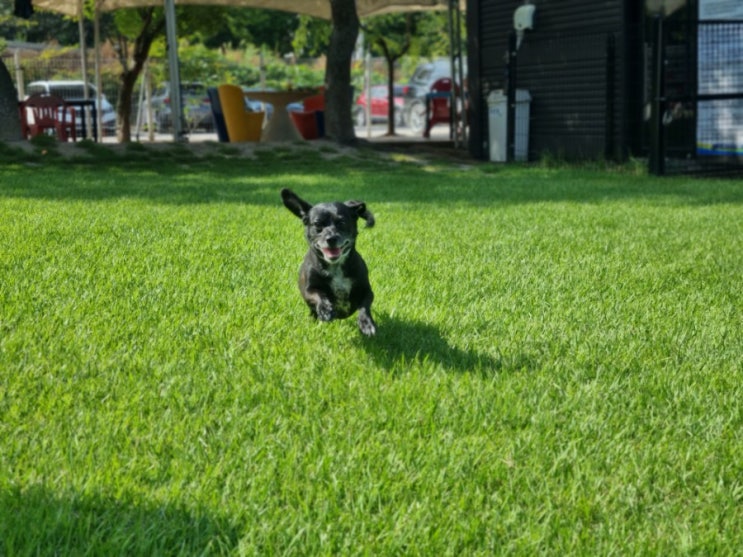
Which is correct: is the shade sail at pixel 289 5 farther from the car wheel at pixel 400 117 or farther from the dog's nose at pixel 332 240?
A: the dog's nose at pixel 332 240

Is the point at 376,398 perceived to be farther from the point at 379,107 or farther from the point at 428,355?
the point at 379,107

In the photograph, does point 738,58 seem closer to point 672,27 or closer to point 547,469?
point 672,27

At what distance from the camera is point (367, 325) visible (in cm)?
410

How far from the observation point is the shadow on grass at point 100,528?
2289 mm

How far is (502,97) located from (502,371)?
48.5 feet

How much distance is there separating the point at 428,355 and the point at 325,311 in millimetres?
476

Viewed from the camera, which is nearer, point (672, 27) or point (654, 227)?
point (654, 227)

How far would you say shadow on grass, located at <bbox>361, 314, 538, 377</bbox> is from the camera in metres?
3.90

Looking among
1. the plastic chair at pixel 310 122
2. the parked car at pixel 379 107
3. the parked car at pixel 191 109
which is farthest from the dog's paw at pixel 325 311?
the parked car at pixel 379 107

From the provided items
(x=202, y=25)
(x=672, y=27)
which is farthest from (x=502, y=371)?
(x=202, y=25)

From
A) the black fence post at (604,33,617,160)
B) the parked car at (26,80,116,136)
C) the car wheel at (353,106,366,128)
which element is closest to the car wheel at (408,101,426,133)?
the car wheel at (353,106,366,128)

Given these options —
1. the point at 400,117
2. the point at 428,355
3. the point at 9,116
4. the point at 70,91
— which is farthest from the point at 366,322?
the point at 400,117

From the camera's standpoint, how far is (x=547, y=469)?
2.86m

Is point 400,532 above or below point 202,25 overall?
below
